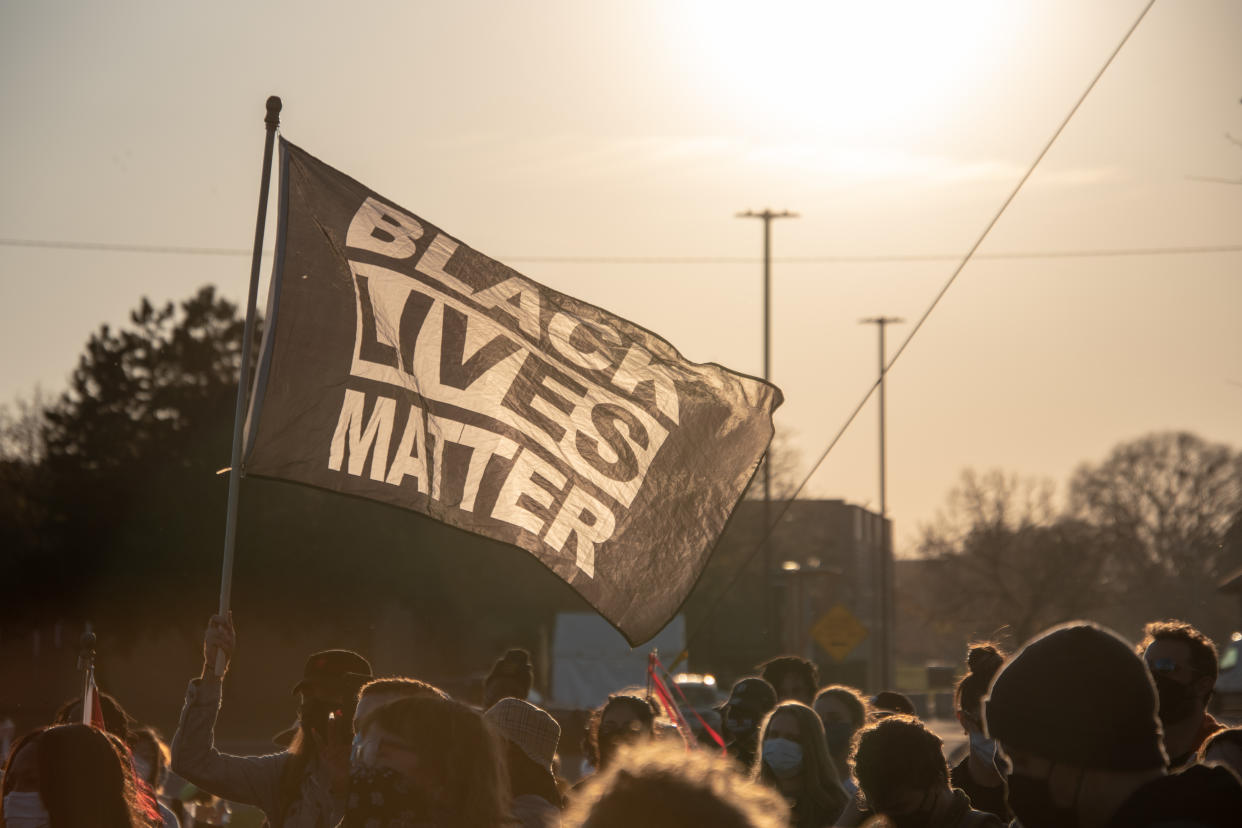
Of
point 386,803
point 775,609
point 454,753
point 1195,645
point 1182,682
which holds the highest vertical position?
point 775,609

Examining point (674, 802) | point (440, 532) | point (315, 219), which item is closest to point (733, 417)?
point (315, 219)

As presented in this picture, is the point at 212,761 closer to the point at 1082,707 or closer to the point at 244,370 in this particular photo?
the point at 244,370

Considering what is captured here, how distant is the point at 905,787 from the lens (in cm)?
434

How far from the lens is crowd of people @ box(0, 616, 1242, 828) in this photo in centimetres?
287

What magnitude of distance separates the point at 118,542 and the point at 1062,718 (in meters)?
36.6

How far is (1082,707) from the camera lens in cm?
293

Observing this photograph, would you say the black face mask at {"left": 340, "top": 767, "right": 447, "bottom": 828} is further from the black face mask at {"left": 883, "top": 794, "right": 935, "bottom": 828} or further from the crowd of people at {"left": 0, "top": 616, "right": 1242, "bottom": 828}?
the black face mask at {"left": 883, "top": 794, "right": 935, "bottom": 828}

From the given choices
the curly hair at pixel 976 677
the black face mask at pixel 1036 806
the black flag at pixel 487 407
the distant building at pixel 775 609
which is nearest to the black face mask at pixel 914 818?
the black face mask at pixel 1036 806

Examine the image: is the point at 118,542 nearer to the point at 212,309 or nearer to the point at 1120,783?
the point at 212,309

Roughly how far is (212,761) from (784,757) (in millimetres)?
2189

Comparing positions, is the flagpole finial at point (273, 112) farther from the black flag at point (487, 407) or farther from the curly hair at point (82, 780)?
the curly hair at point (82, 780)

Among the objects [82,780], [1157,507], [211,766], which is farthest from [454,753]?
[1157,507]

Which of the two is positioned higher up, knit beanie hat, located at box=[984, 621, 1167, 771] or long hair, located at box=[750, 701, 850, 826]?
knit beanie hat, located at box=[984, 621, 1167, 771]

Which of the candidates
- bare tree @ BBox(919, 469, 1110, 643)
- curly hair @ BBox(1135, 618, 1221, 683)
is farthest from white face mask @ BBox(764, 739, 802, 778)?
bare tree @ BBox(919, 469, 1110, 643)
